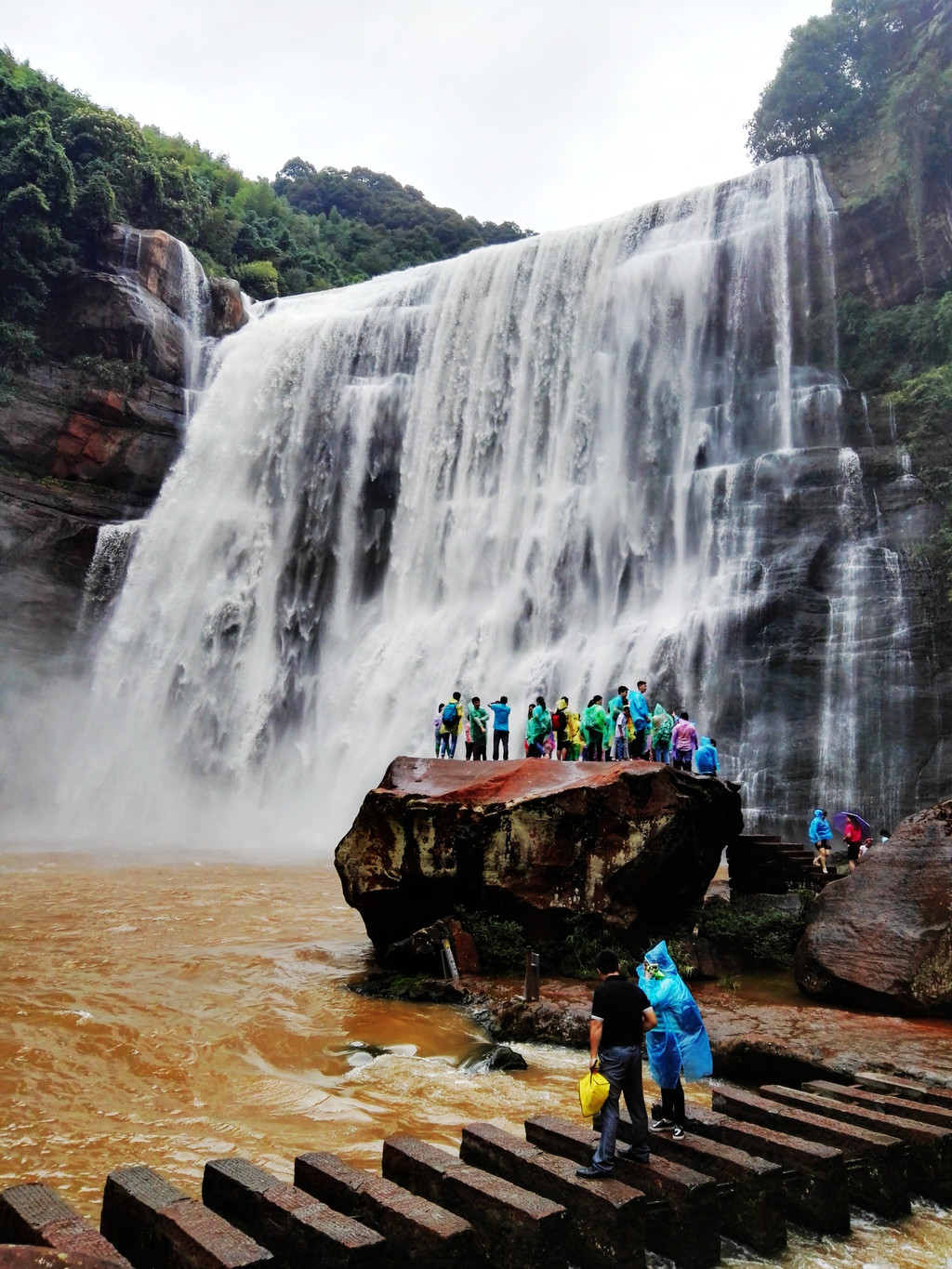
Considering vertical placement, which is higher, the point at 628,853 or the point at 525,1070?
the point at 628,853

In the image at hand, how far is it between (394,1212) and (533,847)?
23.5 feet

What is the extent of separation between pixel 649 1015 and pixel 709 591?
2051 centimetres

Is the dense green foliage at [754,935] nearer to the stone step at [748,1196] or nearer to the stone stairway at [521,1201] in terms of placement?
the stone stairway at [521,1201]

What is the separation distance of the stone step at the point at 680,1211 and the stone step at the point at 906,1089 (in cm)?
246

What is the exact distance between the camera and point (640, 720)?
15273mm

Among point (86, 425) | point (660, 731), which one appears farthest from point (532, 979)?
point (86, 425)

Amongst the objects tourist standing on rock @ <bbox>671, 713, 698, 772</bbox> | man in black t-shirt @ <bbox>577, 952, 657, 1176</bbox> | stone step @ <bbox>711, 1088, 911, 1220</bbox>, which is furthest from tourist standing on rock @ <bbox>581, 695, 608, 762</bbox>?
man in black t-shirt @ <bbox>577, 952, 657, 1176</bbox>

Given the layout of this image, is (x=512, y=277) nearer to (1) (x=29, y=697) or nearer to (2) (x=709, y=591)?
(2) (x=709, y=591)

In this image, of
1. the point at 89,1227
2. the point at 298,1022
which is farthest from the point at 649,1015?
the point at 298,1022

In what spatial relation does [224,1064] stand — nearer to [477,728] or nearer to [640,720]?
[477,728]

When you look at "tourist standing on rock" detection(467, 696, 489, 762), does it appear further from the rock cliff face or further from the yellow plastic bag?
the rock cliff face

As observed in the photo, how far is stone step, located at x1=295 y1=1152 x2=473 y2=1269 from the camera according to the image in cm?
406

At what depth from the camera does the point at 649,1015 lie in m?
5.34

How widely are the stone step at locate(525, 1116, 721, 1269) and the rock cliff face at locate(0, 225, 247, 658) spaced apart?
1182 inches
